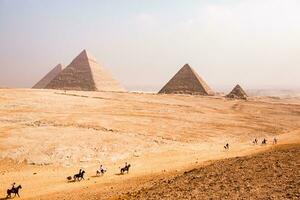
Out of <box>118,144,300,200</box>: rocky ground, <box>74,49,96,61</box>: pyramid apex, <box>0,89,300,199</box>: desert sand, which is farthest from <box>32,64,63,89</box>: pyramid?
<box>118,144,300,200</box>: rocky ground

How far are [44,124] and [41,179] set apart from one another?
19.2 m

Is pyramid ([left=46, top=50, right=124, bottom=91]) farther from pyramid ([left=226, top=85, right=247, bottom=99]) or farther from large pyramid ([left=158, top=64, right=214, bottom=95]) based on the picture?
pyramid ([left=226, top=85, right=247, bottom=99])

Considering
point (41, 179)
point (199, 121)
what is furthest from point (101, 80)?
point (41, 179)

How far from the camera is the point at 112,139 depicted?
4025 cm

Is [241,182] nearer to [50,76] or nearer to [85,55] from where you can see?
[85,55]

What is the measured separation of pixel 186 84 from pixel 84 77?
2555 cm

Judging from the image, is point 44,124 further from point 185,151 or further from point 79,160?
point 185,151

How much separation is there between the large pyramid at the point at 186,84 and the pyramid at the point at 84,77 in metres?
15.6

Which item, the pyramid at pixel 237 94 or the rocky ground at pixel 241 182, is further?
the pyramid at pixel 237 94

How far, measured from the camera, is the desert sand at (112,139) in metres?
24.5

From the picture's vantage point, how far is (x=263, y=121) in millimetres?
61062

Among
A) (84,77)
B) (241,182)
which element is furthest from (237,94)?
(241,182)

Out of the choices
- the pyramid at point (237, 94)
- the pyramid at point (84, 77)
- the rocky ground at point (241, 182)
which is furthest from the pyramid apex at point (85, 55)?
the rocky ground at point (241, 182)

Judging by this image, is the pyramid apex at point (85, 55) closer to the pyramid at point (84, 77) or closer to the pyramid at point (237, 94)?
the pyramid at point (84, 77)
